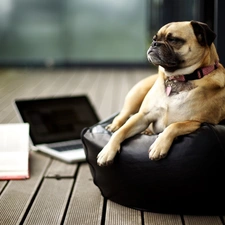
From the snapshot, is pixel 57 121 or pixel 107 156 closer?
pixel 107 156

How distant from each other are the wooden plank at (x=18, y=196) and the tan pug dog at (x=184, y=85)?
1.39ft

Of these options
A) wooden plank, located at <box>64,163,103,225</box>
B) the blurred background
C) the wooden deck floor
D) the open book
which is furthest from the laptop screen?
the blurred background

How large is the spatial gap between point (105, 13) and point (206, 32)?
20.9ft

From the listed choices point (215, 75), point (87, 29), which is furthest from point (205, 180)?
point (87, 29)

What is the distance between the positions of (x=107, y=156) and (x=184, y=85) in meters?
0.46

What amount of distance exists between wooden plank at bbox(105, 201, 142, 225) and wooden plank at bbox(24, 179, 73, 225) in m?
0.20

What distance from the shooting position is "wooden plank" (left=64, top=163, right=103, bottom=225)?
7.07 ft

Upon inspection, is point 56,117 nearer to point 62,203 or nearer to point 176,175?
point 62,203

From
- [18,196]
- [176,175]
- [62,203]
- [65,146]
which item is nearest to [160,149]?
[176,175]

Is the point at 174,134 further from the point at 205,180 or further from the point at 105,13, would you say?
the point at 105,13

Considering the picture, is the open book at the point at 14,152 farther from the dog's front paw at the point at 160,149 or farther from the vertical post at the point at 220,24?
the vertical post at the point at 220,24

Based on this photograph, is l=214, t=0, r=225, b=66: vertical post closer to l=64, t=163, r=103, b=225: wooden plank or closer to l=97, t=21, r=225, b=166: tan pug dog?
l=97, t=21, r=225, b=166: tan pug dog

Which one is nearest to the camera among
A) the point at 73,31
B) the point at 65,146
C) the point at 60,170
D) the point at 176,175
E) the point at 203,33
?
the point at 176,175

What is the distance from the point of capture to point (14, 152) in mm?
2844
